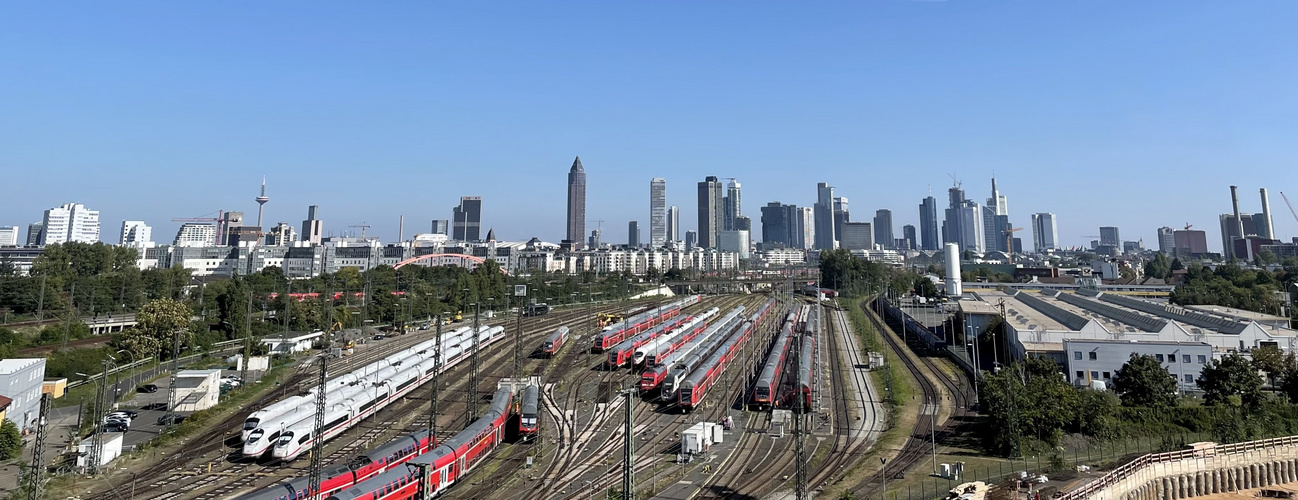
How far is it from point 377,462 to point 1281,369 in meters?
56.6

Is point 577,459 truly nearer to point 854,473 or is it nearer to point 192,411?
point 854,473

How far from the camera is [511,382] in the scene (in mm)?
46906

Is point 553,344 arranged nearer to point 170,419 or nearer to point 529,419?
point 529,419

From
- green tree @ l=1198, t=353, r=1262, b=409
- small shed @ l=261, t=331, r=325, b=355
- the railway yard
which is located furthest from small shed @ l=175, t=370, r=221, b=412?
green tree @ l=1198, t=353, r=1262, b=409

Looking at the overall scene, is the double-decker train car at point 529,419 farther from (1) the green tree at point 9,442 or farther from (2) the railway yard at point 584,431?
(1) the green tree at point 9,442

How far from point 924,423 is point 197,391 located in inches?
1723

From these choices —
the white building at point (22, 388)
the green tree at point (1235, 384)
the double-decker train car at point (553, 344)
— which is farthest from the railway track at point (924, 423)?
the white building at point (22, 388)

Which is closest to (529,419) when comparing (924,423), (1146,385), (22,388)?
(924,423)

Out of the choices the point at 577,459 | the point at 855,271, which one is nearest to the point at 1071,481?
the point at 577,459

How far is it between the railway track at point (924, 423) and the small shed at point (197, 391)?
3782 centimetres

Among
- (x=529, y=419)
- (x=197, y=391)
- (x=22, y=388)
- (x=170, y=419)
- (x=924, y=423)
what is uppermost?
(x=22, y=388)

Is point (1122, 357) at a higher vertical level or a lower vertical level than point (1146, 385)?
higher

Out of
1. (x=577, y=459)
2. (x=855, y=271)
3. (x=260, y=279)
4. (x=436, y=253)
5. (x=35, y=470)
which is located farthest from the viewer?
(x=436, y=253)

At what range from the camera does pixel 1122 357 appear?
160ft
